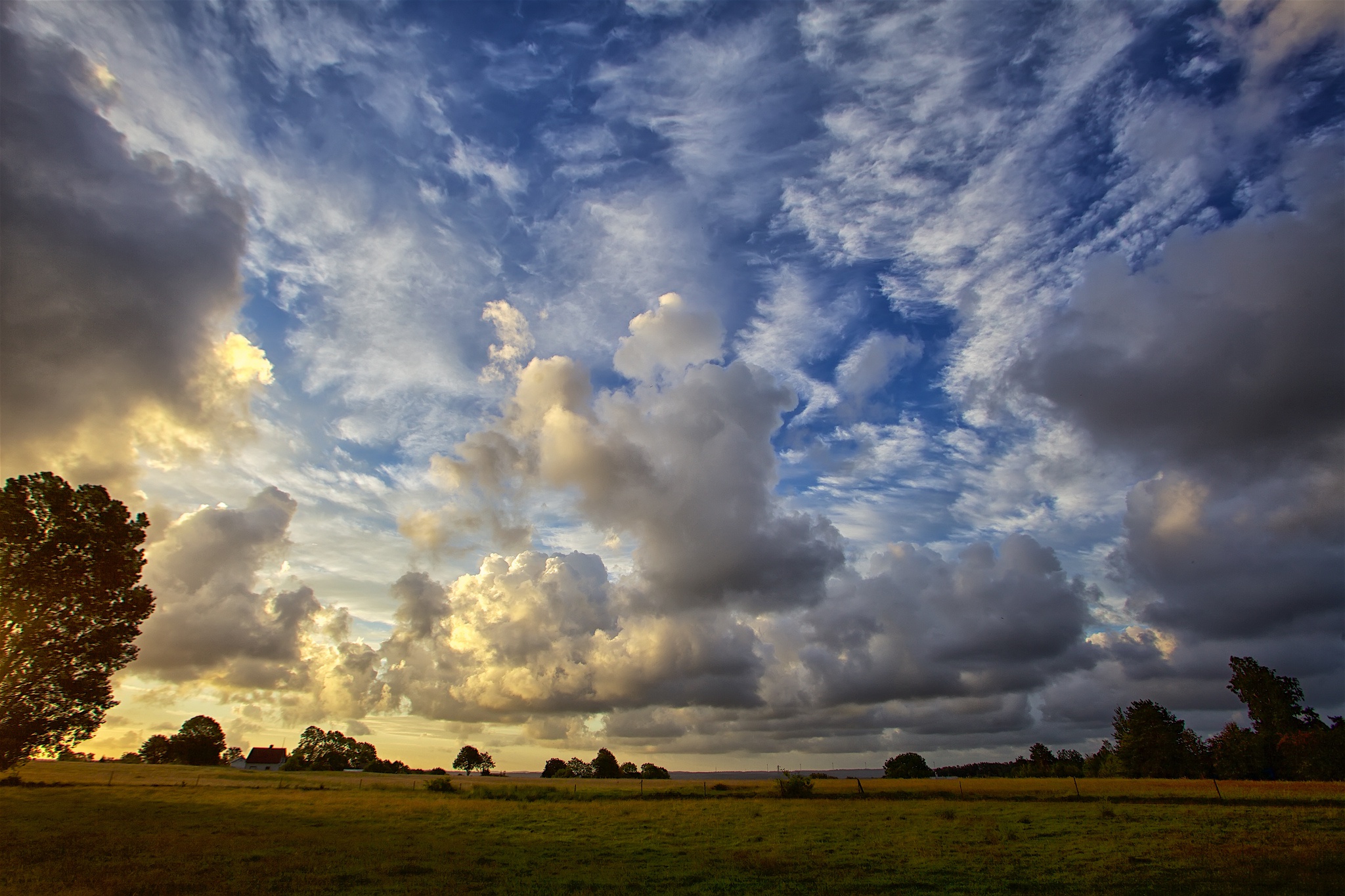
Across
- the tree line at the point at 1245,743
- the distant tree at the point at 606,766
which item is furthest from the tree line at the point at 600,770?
the tree line at the point at 1245,743

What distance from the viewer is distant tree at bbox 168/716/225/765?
6732 inches

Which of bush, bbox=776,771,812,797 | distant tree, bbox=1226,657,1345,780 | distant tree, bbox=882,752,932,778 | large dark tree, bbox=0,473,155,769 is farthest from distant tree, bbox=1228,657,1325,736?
large dark tree, bbox=0,473,155,769

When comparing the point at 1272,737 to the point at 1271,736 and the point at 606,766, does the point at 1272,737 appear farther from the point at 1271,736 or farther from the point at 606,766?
the point at 606,766

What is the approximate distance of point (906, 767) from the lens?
178m

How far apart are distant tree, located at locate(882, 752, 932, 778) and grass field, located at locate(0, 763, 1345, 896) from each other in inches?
4292

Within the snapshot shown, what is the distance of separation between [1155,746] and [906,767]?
192 ft

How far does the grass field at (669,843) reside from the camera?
2862 centimetres

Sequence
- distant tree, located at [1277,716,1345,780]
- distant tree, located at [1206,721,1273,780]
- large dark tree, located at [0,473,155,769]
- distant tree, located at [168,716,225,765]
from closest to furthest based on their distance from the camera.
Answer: large dark tree, located at [0,473,155,769], distant tree, located at [1277,716,1345,780], distant tree, located at [1206,721,1273,780], distant tree, located at [168,716,225,765]

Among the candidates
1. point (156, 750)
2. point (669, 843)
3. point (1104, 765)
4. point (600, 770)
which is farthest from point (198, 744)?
point (1104, 765)

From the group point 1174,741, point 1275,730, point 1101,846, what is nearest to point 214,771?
point 1101,846

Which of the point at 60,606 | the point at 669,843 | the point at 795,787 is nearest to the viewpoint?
the point at 669,843

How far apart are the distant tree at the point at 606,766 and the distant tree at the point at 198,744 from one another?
341 ft

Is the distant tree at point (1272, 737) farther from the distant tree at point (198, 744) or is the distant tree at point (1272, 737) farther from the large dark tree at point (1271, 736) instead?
the distant tree at point (198, 744)

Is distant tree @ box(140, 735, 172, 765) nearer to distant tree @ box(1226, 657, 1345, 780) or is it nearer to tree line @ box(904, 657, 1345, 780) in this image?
tree line @ box(904, 657, 1345, 780)
